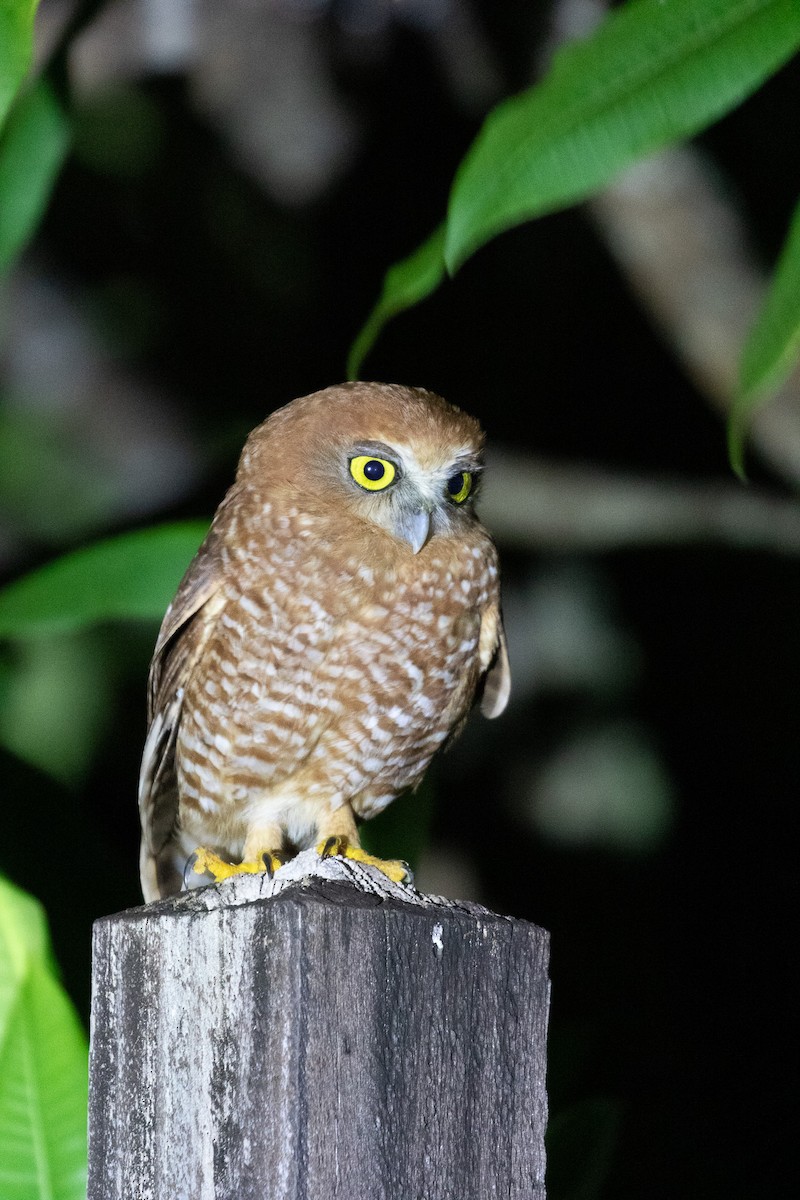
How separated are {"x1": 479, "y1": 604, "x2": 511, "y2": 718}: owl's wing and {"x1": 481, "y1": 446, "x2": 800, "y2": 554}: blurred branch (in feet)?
5.02

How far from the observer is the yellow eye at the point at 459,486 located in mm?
2271

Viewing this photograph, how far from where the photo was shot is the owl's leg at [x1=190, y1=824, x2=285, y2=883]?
6.82 ft

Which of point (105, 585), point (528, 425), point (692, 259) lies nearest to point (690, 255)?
point (692, 259)

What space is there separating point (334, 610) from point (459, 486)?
33 cm

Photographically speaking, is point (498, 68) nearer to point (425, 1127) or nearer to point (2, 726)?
point (2, 726)

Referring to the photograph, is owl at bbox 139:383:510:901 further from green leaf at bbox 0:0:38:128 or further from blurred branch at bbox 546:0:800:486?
blurred branch at bbox 546:0:800:486

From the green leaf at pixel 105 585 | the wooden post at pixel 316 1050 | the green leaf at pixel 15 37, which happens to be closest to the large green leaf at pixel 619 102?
the green leaf at pixel 15 37

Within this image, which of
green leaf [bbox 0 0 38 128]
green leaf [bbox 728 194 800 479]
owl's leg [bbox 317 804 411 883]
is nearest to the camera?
green leaf [bbox 728 194 800 479]

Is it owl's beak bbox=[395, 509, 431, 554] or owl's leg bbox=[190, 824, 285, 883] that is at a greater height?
owl's beak bbox=[395, 509, 431, 554]

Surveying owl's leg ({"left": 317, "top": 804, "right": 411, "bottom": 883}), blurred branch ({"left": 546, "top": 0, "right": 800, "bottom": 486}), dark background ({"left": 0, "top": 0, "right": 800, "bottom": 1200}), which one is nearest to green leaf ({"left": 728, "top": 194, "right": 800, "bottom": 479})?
owl's leg ({"left": 317, "top": 804, "right": 411, "bottom": 883})

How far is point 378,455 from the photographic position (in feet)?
7.16

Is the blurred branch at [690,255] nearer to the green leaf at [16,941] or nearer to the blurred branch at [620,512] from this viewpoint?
the blurred branch at [620,512]

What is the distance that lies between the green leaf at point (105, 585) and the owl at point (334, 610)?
0.53ft

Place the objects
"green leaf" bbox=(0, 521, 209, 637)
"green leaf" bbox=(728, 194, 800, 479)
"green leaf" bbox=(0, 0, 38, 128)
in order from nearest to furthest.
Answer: "green leaf" bbox=(728, 194, 800, 479) → "green leaf" bbox=(0, 0, 38, 128) → "green leaf" bbox=(0, 521, 209, 637)
